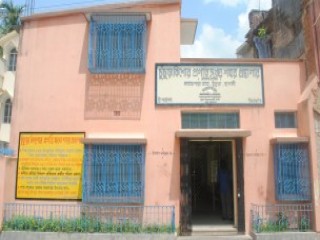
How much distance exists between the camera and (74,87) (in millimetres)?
9930

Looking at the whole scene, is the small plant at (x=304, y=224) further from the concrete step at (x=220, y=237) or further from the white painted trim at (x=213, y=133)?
the white painted trim at (x=213, y=133)

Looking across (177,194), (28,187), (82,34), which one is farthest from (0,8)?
(177,194)

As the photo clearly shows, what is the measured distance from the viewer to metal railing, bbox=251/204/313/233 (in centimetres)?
906

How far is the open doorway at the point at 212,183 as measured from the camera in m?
10.6

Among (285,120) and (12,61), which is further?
(12,61)

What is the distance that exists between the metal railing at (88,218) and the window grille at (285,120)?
3536 millimetres

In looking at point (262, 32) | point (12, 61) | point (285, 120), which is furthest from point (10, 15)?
point (285, 120)

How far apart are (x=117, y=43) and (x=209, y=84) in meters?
2.69

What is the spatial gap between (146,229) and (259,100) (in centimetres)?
438

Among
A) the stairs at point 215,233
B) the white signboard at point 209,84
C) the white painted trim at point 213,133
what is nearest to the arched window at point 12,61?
the white signboard at point 209,84

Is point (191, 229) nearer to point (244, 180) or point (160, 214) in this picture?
point (160, 214)

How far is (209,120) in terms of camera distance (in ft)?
32.1

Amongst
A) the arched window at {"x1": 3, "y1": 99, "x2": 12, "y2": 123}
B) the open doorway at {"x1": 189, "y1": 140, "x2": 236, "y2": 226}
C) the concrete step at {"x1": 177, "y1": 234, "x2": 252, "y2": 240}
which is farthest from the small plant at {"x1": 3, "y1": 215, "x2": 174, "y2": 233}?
the arched window at {"x1": 3, "y1": 99, "x2": 12, "y2": 123}

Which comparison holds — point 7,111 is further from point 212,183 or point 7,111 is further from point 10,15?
point 212,183
